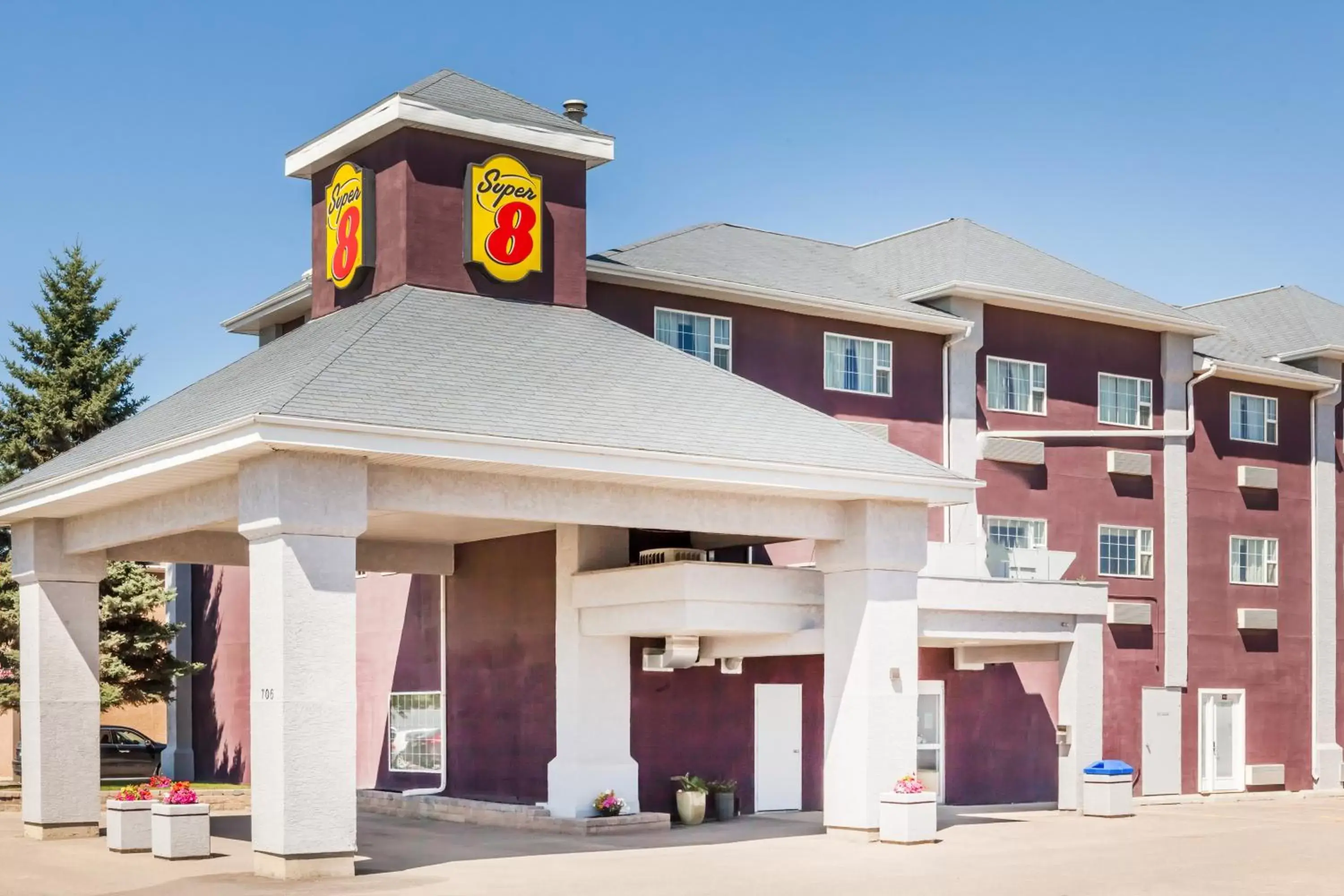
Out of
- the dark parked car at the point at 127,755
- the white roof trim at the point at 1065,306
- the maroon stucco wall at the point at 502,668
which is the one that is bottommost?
the dark parked car at the point at 127,755

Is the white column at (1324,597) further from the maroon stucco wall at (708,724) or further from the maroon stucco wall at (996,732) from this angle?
the maroon stucco wall at (708,724)

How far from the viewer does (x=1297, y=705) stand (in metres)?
41.1

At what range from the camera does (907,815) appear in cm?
2486

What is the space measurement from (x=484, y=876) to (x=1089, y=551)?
2060 cm

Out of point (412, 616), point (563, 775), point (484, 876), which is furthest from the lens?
point (412, 616)

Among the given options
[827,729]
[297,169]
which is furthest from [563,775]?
Answer: [297,169]

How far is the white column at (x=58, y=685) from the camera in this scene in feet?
87.1

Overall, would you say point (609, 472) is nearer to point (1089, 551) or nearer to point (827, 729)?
point (827, 729)

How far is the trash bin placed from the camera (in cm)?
3119

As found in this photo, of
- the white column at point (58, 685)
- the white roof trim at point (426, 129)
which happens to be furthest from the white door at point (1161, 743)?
the white column at point (58, 685)

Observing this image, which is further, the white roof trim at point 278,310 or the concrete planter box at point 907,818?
the white roof trim at point 278,310

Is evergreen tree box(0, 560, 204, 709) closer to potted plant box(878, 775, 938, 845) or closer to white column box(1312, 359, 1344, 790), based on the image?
potted plant box(878, 775, 938, 845)

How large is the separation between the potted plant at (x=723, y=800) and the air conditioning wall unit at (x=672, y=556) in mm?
4815

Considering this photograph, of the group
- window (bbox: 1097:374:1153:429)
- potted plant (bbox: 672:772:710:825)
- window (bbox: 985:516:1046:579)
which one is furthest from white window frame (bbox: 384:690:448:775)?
window (bbox: 1097:374:1153:429)
